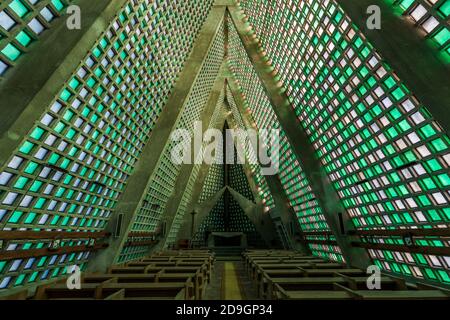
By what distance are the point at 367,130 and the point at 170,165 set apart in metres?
15.2

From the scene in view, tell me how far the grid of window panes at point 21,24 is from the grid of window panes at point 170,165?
29.6ft

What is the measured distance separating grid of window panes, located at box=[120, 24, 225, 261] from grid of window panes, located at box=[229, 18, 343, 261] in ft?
9.73

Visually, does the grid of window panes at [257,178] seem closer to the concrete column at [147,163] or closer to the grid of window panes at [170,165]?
the grid of window panes at [170,165]

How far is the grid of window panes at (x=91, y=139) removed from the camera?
7.27 meters

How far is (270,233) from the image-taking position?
28969mm

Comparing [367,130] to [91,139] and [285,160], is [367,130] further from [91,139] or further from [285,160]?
[91,139]

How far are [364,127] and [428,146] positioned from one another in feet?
8.44

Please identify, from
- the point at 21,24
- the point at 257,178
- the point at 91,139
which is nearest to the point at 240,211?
the point at 257,178

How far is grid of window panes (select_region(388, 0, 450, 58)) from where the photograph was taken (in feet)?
20.2

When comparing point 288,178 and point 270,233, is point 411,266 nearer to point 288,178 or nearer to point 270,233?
point 288,178

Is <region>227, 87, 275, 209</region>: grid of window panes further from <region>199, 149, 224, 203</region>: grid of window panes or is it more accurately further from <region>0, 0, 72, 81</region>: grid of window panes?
<region>0, 0, 72, 81</region>: grid of window panes

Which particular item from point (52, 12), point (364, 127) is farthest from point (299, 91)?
point (52, 12)

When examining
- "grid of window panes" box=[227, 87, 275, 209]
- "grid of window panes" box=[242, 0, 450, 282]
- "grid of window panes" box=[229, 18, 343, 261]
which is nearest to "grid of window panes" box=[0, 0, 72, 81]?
"grid of window panes" box=[242, 0, 450, 282]

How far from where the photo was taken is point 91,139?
9.33m
